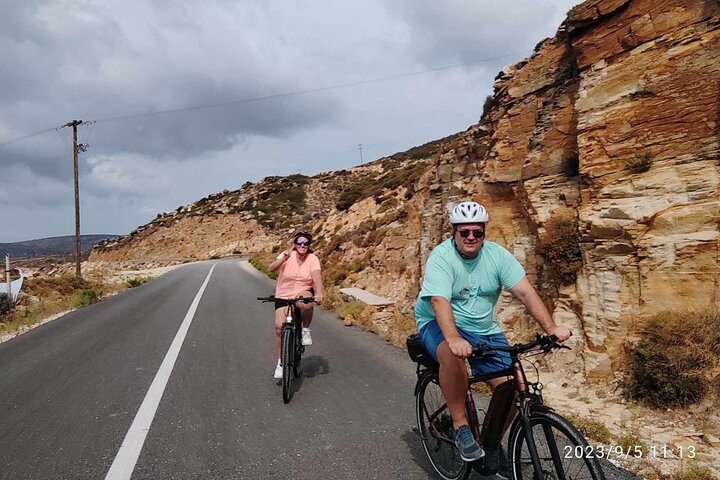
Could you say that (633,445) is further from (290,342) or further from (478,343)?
(290,342)

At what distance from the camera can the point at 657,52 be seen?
22.3ft

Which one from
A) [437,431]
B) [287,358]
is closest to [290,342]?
[287,358]

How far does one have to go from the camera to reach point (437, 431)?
4004 millimetres

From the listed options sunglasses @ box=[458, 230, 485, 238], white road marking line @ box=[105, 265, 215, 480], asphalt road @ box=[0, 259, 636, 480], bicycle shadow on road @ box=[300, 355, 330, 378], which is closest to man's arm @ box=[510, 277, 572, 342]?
sunglasses @ box=[458, 230, 485, 238]

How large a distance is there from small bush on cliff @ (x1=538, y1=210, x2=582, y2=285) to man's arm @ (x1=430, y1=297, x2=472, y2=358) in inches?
196

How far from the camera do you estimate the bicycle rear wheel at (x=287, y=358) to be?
573cm

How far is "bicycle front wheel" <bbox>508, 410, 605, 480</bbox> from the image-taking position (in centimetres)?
267

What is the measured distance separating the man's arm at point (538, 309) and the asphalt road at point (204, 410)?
1.63 meters

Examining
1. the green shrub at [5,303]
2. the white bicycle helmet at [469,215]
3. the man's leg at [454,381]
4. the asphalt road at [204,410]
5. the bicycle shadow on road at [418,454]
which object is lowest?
the bicycle shadow on road at [418,454]

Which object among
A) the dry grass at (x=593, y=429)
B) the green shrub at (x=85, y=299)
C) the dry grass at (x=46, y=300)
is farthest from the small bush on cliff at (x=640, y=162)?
the green shrub at (x=85, y=299)

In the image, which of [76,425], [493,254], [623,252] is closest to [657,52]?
[623,252]

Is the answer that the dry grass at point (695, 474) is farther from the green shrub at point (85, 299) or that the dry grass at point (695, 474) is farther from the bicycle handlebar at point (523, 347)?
the green shrub at point (85, 299)

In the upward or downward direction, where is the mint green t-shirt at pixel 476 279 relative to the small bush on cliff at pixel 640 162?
downward

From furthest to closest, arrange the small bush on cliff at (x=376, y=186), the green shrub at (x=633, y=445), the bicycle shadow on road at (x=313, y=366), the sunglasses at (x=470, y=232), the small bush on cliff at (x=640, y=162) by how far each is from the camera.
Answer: the small bush on cliff at (x=376, y=186) → the bicycle shadow on road at (x=313, y=366) → the small bush on cliff at (x=640, y=162) → the green shrub at (x=633, y=445) → the sunglasses at (x=470, y=232)
